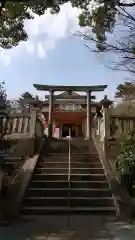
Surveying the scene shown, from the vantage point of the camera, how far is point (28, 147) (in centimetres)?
1234

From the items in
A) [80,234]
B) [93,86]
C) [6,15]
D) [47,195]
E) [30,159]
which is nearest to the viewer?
[80,234]

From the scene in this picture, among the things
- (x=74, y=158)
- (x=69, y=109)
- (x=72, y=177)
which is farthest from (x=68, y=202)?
(x=69, y=109)

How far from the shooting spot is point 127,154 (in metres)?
10.3

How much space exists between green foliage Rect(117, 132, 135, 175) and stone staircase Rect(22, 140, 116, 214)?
0.76 metres

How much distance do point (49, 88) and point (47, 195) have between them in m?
13.4

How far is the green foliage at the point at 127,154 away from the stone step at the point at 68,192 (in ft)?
2.78

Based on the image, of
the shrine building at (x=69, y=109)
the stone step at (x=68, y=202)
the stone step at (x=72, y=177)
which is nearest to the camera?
the stone step at (x=68, y=202)

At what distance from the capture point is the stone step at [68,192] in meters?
9.63

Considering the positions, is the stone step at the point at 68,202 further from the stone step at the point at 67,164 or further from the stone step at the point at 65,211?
the stone step at the point at 67,164

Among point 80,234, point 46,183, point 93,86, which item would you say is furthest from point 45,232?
point 93,86

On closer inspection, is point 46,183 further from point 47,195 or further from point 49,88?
point 49,88

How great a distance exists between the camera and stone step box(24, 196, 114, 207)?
916cm

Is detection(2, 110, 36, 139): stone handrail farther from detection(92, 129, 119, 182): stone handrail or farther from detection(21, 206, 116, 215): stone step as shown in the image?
detection(21, 206, 116, 215): stone step

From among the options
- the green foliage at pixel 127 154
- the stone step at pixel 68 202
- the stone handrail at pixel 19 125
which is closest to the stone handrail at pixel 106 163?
the green foliage at pixel 127 154
